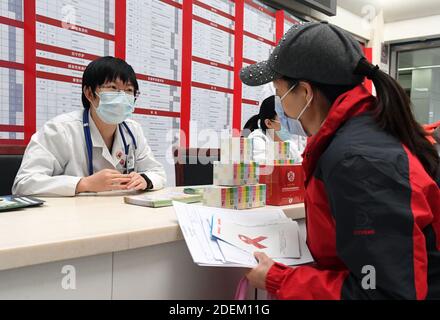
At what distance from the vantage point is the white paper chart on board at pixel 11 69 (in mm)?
1705

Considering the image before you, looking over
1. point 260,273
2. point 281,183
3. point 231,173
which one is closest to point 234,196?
point 231,173

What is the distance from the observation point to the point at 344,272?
684mm


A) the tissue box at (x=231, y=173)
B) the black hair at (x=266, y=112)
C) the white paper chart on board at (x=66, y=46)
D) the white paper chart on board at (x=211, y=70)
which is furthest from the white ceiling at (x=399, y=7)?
the tissue box at (x=231, y=173)

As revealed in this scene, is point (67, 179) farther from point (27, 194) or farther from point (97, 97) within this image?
point (97, 97)

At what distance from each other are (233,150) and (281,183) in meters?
0.21

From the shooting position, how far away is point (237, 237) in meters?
0.83

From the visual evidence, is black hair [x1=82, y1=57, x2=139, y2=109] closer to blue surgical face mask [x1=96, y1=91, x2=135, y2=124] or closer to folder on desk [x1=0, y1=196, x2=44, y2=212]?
blue surgical face mask [x1=96, y1=91, x2=135, y2=124]

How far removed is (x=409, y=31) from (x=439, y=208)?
158 inches

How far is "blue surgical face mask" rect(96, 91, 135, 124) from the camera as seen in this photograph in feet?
5.09

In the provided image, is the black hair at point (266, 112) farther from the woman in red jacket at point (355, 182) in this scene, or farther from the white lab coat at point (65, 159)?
the woman in red jacket at point (355, 182)

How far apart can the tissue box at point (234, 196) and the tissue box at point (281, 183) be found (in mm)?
49

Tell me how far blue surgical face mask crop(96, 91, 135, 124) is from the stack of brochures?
0.76m

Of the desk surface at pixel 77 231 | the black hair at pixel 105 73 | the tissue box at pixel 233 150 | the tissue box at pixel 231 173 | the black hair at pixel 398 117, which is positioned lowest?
the desk surface at pixel 77 231

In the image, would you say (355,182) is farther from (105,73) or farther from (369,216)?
(105,73)
